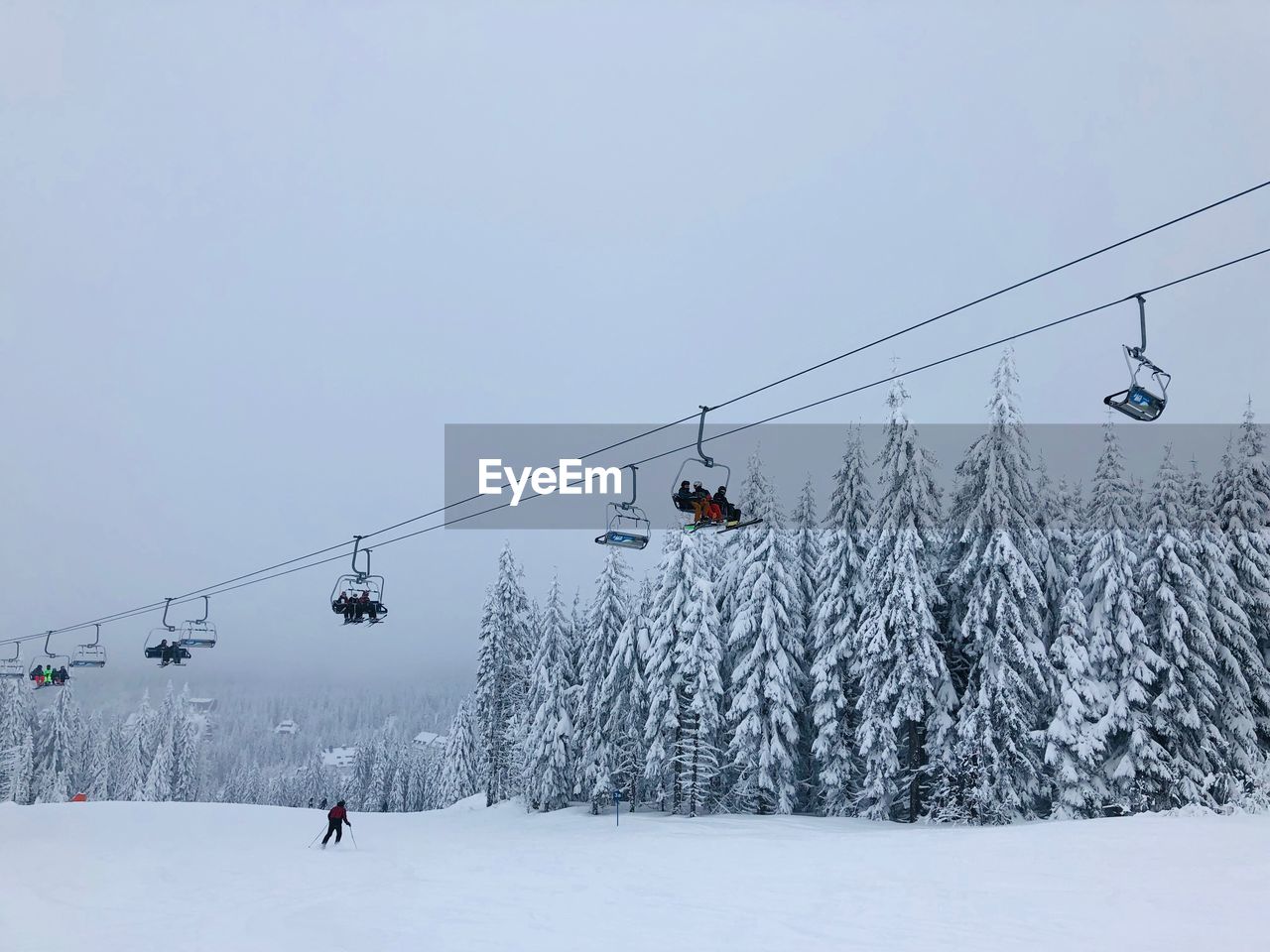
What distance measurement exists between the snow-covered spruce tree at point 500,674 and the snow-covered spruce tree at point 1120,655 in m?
32.7

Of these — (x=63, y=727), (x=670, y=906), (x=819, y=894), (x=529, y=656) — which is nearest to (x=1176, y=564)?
(x=819, y=894)

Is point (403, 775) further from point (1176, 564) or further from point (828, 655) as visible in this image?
point (1176, 564)

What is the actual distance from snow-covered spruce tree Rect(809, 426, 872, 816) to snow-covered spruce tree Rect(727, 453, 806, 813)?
1104mm

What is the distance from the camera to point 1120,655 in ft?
108

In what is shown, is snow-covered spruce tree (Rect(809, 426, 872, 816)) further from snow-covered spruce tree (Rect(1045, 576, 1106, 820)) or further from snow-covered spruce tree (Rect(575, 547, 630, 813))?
snow-covered spruce tree (Rect(575, 547, 630, 813))

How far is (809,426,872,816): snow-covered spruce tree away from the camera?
117 ft

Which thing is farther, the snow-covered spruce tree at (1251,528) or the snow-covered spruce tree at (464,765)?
the snow-covered spruce tree at (464,765)

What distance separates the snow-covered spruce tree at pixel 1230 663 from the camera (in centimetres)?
3269

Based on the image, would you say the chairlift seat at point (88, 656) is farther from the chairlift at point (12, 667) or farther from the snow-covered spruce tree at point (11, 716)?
the snow-covered spruce tree at point (11, 716)

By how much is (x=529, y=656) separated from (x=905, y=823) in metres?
29.2

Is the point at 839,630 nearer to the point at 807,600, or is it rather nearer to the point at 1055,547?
the point at 807,600

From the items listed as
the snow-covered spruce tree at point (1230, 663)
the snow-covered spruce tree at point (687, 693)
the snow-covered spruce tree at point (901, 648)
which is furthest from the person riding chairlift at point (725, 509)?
the snow-covered spruce tree at point (1230, 663)

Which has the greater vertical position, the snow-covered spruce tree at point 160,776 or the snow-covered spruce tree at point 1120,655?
the snow-covered spruce tree at point 1120,655

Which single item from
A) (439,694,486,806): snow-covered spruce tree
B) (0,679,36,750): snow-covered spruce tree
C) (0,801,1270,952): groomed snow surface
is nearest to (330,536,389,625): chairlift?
(0,801,1270,952): groomed snow surface
